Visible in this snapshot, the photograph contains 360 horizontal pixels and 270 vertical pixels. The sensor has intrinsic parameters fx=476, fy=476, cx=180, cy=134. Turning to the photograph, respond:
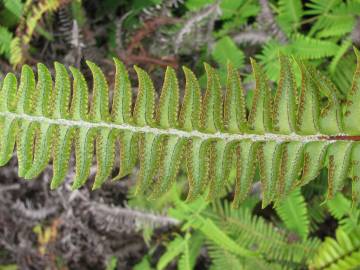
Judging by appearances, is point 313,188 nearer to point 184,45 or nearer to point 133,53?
point 184,45

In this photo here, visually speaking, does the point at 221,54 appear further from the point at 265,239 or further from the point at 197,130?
the point at 197,130

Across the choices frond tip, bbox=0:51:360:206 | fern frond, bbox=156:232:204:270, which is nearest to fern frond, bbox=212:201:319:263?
fern frond, bbox=156:232:204:270

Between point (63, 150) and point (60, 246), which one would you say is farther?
point (60, 246)

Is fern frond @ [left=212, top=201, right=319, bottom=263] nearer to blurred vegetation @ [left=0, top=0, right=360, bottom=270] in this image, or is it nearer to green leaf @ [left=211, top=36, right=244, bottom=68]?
blurred vegetation @ [left=0, top=0, right=360, bottom=270]

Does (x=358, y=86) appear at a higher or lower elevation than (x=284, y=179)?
higher

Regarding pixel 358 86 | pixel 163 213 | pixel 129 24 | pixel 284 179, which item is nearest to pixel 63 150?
pixel 284 179

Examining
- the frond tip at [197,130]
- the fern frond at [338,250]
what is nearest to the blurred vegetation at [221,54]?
the fern frond at [338,250]

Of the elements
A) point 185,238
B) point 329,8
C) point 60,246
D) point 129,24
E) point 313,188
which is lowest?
point 60,246

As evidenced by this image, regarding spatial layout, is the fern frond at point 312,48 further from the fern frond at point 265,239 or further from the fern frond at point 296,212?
the fern frond at point 265,239
